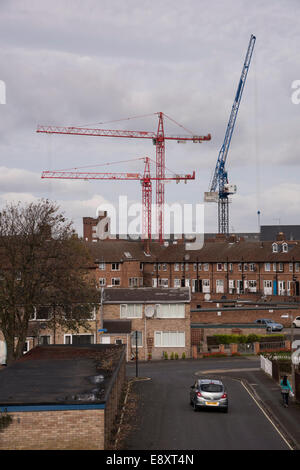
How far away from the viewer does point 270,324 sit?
65.1m

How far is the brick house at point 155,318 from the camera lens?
55.0 meters

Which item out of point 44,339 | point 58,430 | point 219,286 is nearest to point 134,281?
point 219,286

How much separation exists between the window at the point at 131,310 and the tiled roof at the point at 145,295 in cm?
53

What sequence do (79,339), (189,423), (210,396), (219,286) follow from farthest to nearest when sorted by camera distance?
(219,286)
(79,339)
(210,396)
(189,423)

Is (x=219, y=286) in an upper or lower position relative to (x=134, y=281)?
lower

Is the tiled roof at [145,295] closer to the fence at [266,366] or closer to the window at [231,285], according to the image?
the fence at [266,366]

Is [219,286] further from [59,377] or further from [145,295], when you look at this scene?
[59,377]

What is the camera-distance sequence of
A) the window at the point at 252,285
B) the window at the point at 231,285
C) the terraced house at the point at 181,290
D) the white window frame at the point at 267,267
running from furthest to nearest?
the window at the point at 231,285
the window at the point at 252,285
the white window frame at the point at 267,267
the terraced house at the point at 181,290

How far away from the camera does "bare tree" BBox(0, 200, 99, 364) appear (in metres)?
41.0

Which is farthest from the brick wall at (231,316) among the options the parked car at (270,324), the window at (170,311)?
the window at (170,311)

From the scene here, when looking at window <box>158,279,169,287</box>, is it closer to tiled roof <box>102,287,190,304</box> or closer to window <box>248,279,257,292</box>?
window <box>248,279,257,292</box>

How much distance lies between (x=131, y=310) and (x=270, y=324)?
1874cm

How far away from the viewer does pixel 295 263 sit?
9131 cm
